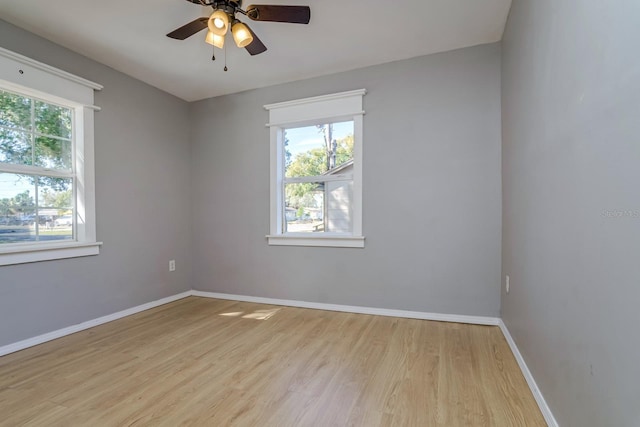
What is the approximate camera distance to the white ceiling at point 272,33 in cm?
214

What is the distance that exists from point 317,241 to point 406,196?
105 centimetres

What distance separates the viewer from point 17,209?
236 cm

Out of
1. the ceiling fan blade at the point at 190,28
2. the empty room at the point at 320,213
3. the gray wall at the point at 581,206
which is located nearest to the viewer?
the gray wall at the point at 581,206

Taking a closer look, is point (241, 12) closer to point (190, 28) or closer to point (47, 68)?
point (190, 28)

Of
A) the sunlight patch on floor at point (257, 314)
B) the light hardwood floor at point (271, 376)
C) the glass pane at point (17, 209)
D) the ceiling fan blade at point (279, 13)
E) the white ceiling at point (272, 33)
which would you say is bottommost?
the sunlight patch on floor at point (257, 314)

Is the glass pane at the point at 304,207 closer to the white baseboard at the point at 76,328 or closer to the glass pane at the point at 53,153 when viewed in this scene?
the white baseboard at the point at 76,328

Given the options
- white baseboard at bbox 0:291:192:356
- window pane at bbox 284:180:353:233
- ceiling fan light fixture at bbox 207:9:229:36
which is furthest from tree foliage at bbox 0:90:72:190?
window pane at bbox 284:180:353:233

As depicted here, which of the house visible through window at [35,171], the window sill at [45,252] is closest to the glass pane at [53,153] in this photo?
the house visible through window at [35,171]

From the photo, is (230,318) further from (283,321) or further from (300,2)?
(300,2)

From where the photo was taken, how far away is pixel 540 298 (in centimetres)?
159

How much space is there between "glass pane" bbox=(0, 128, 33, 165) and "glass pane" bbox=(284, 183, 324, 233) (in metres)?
2.29

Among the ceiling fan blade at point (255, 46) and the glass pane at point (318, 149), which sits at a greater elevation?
the ceiling fan blade at point (255, 46)

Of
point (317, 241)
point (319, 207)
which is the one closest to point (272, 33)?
point (319, 207)

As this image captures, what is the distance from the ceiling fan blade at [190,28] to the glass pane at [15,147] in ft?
5.06
